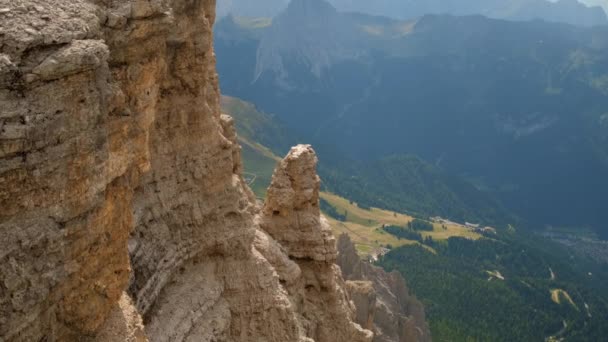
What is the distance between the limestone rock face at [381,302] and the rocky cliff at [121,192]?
2254cm

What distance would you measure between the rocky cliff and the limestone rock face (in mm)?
22539

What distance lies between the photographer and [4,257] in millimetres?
11148

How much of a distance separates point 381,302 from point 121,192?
177 ft

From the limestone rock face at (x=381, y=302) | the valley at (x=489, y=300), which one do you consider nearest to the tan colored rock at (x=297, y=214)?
the limestone rock face at (x=381, y=302)

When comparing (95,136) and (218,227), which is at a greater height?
(95,136)

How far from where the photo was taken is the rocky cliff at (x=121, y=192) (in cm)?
1148

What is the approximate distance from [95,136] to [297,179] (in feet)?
70.7

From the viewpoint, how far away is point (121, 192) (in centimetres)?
1459

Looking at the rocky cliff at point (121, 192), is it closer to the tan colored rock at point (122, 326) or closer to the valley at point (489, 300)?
the tan colored rock at point (122, 326)

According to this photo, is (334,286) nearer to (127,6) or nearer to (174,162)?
(174,162)

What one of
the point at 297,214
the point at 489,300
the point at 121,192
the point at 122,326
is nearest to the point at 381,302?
the point at 297,214

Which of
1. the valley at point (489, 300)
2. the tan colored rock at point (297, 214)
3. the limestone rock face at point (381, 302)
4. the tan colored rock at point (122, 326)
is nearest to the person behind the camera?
the tan colored rock at point (122, 326)

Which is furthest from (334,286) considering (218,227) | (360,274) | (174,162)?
(360,274)

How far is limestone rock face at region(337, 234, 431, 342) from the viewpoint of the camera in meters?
52.8
